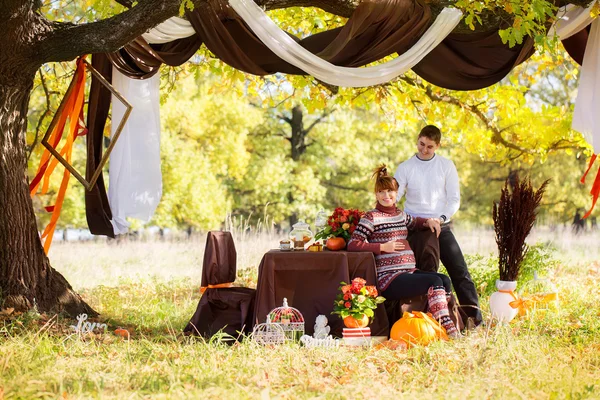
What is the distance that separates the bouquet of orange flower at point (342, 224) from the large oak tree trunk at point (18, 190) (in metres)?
2.18

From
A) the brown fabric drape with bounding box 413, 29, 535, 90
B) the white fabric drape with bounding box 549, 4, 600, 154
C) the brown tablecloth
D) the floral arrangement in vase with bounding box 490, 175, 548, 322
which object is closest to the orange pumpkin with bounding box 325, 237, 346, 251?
the brown tablecloth

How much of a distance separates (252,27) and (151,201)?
178cm

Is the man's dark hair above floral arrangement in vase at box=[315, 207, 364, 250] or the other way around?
above

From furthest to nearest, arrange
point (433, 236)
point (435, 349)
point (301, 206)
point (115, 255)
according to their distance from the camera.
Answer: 1. point (301, 206)
2. point (115, 255)
3. point (433, 236)
4. point (435, 349)

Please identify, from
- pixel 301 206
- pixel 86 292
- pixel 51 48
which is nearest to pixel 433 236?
pixel 51 48

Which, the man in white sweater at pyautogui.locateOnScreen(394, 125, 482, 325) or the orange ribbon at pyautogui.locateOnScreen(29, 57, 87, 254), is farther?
the orange ribbon at pyautogui.locateOnScreen(29, 57, 87, 254)

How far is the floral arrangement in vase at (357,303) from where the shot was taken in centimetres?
552

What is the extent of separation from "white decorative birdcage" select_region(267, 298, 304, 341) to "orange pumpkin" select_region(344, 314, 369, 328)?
0.33 metres

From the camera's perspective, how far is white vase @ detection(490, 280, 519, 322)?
21.1ft

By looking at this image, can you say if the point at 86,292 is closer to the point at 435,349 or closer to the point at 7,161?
the point at 7,161

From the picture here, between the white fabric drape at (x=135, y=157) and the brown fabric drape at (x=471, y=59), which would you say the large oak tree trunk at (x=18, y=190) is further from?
the brown fabric drape at (x=471, y=59)

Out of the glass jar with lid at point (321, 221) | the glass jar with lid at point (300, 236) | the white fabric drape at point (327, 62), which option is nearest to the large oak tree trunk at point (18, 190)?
the white fabric drape at point (327, 62)

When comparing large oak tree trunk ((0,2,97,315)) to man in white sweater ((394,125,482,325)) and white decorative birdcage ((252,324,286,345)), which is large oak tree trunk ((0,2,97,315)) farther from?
man in white sweater ((394,125,482,325))

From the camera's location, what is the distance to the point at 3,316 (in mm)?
5723
